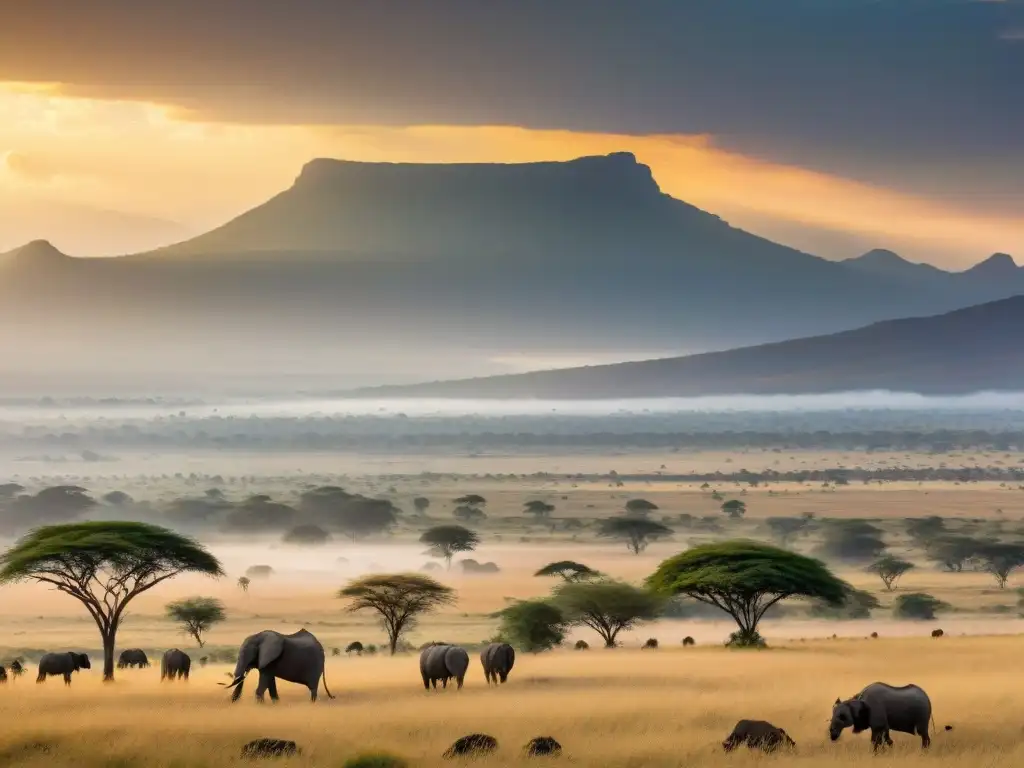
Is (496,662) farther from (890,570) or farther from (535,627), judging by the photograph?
(890,570)

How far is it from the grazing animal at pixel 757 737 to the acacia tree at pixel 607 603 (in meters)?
33.5

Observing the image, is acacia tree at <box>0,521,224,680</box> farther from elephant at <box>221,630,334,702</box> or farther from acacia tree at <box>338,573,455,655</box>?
acacia tree at <box>338,573,455,655</box>

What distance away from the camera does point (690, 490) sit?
19775cm

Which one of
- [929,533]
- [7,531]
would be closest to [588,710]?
[929,533]

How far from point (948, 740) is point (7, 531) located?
130 meters

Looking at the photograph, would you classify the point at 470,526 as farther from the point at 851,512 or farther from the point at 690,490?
the point at 690,490

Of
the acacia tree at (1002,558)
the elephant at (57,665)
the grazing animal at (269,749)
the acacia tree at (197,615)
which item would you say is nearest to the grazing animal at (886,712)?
the grazing animal at (269,749)

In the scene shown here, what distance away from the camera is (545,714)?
38.5m

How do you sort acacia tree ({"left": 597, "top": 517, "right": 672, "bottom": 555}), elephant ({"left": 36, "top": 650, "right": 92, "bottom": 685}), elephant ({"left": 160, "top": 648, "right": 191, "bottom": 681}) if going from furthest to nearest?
acacia tree ({"left": 597, "top": 517, "right": 672, "bottom": 555}), elephant ({"left": 160, "top": 648, "right": 191, "bottom": 681}), elephant ({"left": 36, "top": 650, "right": 92, "bottom": 685})

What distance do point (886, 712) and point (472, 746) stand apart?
7273mm

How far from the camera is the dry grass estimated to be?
32.8m

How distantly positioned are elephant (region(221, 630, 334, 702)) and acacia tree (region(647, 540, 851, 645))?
21974mm

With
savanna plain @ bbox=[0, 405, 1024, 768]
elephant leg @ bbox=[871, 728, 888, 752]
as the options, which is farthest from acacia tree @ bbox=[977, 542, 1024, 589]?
elephant leg @ bbox=[871, 728, 888, 752]

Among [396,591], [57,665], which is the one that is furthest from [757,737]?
[396,591]
